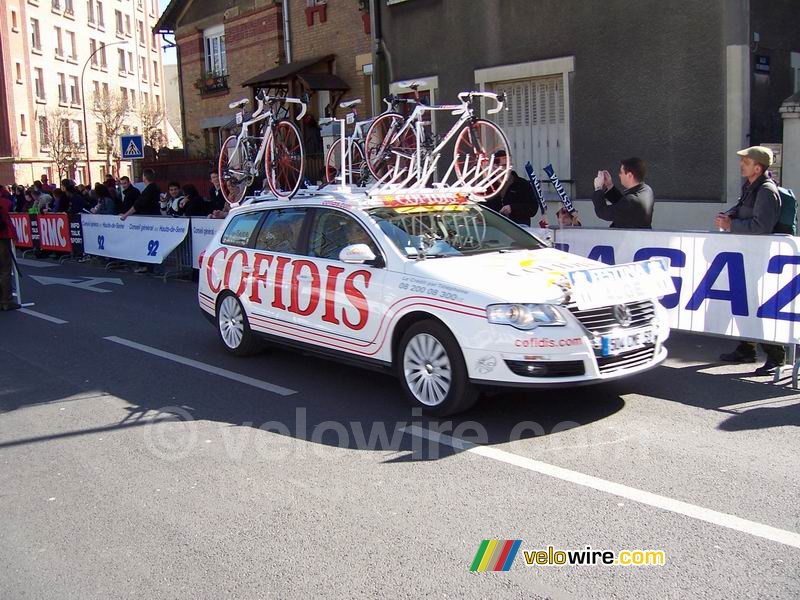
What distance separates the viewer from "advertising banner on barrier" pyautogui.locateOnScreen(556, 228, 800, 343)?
6980mm

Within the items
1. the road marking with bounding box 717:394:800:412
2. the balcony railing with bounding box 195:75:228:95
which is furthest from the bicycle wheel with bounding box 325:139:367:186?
the balcony railing with bounding box 195:75:228:95

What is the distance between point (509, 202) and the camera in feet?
34.5

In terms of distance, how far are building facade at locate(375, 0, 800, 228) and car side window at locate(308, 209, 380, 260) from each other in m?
7.28

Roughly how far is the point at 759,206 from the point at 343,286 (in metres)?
3.70

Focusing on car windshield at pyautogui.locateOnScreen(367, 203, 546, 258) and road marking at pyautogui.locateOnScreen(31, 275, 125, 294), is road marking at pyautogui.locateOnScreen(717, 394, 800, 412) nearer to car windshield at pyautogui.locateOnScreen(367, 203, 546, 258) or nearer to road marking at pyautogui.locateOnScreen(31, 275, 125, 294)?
car windshield at pyautogui.locateOnScreen(367, 203, 546, 258)

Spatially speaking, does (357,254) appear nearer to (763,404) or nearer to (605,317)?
(605,317)

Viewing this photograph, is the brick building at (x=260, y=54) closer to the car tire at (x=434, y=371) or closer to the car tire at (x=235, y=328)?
the car tire at (x=235, y=328)

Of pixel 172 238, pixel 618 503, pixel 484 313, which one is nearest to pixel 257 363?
pixel 484 313

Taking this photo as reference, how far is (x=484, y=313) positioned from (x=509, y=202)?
4.89m

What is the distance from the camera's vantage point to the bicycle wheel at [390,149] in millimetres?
9552

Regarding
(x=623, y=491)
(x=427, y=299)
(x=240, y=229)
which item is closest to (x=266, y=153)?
(x=240, y=229)

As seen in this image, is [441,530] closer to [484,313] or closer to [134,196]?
[484,313]

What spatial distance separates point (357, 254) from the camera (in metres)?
6.67

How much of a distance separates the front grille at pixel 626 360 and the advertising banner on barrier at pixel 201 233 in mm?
9480
